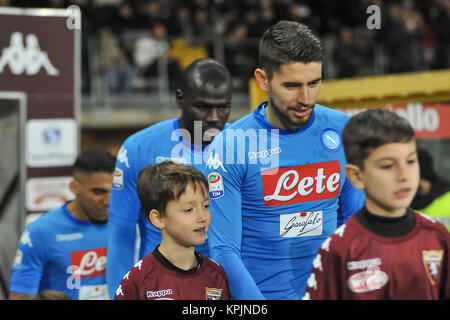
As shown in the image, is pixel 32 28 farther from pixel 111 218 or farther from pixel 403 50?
pixel 403 50

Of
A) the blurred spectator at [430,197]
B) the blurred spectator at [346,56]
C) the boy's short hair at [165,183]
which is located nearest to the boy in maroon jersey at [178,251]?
the boy's short hair at [165,183]

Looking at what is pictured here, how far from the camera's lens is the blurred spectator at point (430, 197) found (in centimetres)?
435

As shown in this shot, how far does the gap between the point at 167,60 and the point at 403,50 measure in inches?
164

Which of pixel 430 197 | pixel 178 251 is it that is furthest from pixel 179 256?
pixel 430 197

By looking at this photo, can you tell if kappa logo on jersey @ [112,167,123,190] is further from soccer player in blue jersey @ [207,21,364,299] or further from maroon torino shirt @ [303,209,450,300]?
maroon torino shirt @ [303,209,450,300]

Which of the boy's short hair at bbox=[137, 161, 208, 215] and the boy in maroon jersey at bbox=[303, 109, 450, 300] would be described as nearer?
the boy in maroon jersey at bbox=[303, 109, 450, 300]

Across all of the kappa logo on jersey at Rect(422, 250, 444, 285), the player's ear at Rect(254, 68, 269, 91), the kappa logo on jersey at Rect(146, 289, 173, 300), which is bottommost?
the kappa logo on jersey at Rect(146, 289, 173, 300)

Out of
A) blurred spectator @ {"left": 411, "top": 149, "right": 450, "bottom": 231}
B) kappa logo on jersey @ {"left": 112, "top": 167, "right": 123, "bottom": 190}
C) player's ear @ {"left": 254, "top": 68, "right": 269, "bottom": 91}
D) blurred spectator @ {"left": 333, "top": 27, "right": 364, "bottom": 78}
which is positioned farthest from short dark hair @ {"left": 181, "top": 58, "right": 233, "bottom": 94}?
blurred spectator @ {"left": 333, "top": 27, "right": 364, "bottom": 78}

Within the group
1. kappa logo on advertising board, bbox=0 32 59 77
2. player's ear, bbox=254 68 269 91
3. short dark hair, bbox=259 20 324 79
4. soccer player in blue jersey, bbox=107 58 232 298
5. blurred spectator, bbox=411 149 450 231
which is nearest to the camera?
short dark hair, bbox=259 20 324 79

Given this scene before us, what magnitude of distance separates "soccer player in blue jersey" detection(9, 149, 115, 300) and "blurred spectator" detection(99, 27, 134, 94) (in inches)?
265

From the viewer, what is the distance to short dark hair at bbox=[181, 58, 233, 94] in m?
3.31

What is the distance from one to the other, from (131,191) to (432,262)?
1.87 meters

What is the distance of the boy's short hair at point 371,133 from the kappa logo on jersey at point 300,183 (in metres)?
0.58

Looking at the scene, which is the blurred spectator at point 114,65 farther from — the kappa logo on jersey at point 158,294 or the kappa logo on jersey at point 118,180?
the kappa logo on jersey at point 158,294
